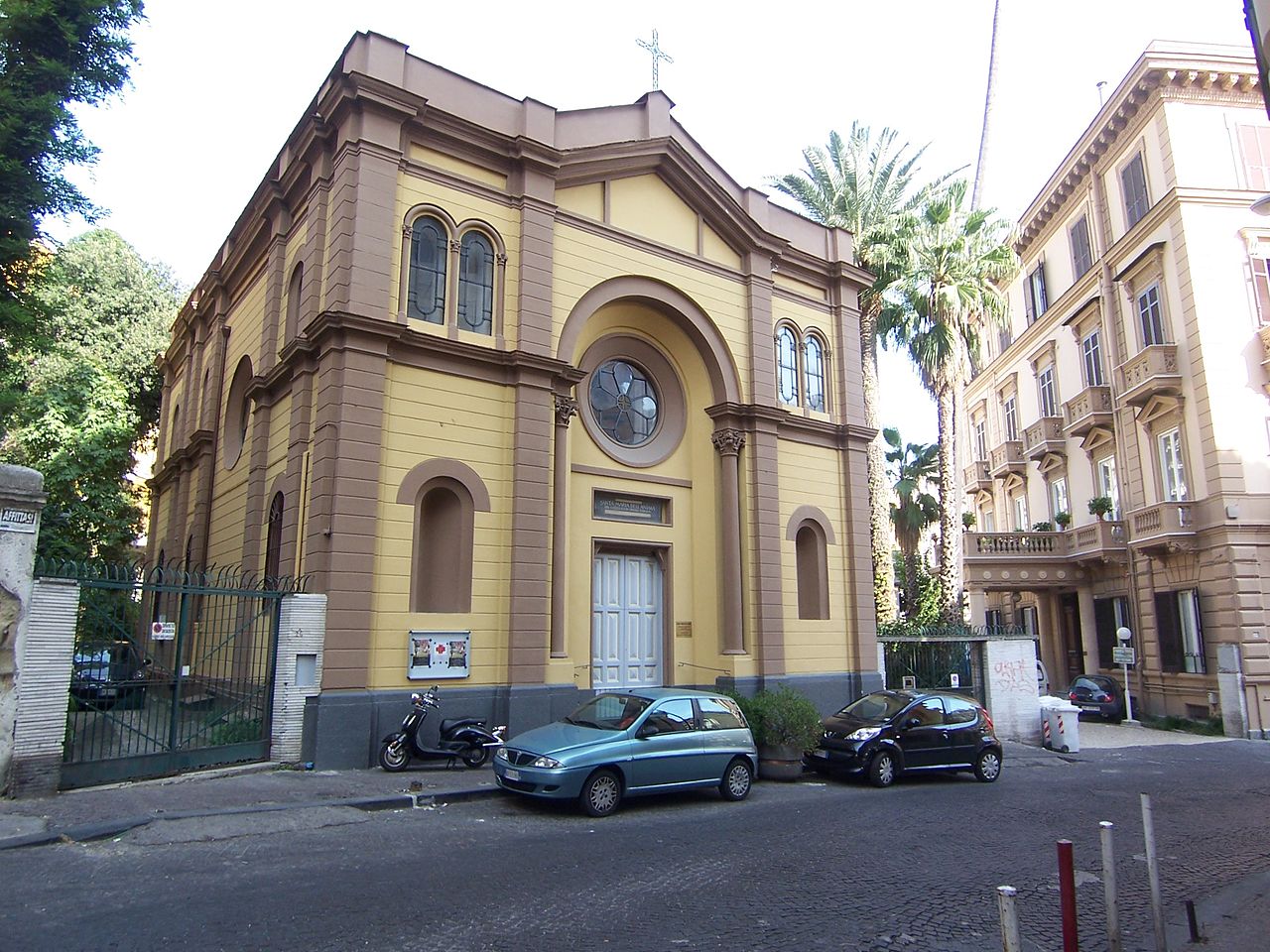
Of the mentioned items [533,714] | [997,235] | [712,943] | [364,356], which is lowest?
[712,943]

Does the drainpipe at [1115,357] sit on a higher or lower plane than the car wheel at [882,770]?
higher

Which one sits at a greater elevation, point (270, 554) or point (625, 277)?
point (625, 277)

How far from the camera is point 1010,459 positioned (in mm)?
34406

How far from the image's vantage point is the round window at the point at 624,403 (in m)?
17.4

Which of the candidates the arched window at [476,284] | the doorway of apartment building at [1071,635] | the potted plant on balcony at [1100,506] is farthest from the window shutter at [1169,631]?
the arched window at [476,284]

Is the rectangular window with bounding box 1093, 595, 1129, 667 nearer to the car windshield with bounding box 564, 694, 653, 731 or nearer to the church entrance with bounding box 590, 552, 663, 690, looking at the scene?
the church entrance with bounding box 590, 552, 663, 690

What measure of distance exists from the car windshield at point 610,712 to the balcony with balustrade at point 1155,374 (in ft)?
64.8

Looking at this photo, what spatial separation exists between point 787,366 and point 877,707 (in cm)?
814

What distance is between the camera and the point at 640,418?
18.2 metres

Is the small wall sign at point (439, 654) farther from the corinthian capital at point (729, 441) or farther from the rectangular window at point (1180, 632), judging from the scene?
the rectangular window at point (1180, 632)

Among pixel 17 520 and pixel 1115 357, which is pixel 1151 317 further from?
pixel 17 520

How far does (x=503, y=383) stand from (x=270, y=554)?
503 centimetres

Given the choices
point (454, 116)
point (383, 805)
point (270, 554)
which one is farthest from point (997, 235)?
point (383, 805)

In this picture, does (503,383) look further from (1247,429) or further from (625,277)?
(1247,429)
